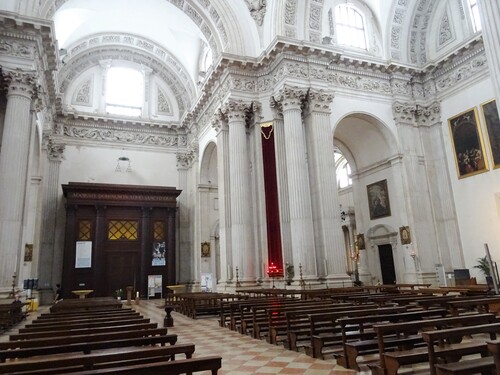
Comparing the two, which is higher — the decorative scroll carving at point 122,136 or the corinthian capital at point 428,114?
the decorative scroll carving at point 122,136

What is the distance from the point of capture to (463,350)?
10.5ft

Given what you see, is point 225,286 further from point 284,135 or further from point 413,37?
point 413,37

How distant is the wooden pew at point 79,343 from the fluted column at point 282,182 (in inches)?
406

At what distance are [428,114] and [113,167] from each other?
644 inches

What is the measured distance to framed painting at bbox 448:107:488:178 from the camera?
14.8m

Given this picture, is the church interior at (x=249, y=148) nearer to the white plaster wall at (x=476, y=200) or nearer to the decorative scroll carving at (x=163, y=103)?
the white plaster wall at (x=476, y=200)

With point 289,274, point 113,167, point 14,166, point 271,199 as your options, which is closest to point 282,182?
point 271,199

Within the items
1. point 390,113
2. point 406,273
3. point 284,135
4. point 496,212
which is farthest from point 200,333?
point 390,113

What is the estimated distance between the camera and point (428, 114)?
17.2m

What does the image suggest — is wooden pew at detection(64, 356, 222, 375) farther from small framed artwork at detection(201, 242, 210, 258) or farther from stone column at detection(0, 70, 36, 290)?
small framed artwork at detection(201, 242, 210, 258)

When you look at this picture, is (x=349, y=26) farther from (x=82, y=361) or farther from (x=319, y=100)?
(x=82, y=361)

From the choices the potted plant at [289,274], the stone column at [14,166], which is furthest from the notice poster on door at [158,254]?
the potted plant at [289,274]

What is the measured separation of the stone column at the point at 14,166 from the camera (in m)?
11.8

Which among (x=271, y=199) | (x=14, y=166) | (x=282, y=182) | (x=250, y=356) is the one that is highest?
(x=14, y=166)
